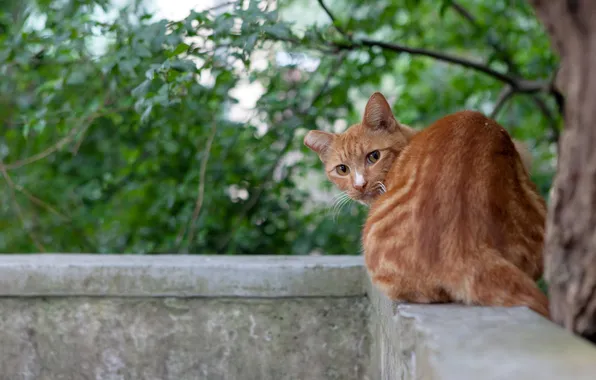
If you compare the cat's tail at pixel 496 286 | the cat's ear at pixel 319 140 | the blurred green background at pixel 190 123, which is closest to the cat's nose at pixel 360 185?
the cat's ear at pixel 319 140

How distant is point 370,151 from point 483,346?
133cm

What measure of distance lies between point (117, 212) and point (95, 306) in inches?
62.4

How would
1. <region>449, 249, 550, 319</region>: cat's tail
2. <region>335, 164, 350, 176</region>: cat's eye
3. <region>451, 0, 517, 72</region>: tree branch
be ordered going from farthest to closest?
<region>451, 0, 517, 72</region>: tree branch
<region>335, 164, 350, 176</region>: cat's eye
<region>449, 249, 550, 319</region>: cat's tail

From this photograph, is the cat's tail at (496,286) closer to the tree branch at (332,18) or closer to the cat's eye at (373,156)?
the cat's eye at (373,156)

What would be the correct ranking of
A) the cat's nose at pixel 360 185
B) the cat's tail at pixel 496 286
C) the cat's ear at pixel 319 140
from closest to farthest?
the cat's tail at pixel 496 286 → the cat's nose at pixel 360 185 → the cat's ear at pixel 319 140

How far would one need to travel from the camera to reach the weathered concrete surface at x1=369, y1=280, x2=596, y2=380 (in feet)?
3.60

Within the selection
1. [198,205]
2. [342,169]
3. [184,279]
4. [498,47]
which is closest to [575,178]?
[342,169]

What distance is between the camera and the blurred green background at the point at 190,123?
3.10m

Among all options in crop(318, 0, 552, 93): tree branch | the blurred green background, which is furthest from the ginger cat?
crop(318, 0, 552, 93): tree branch

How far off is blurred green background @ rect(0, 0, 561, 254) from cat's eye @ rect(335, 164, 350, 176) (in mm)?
529

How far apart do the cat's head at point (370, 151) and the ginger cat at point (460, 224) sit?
44 cm

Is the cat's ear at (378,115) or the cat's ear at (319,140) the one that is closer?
the cat's ear at (378,115)

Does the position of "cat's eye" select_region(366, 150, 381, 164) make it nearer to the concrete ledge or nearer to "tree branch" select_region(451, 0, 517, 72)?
the concrete ledge

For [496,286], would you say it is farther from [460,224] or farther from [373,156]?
[373,156]
